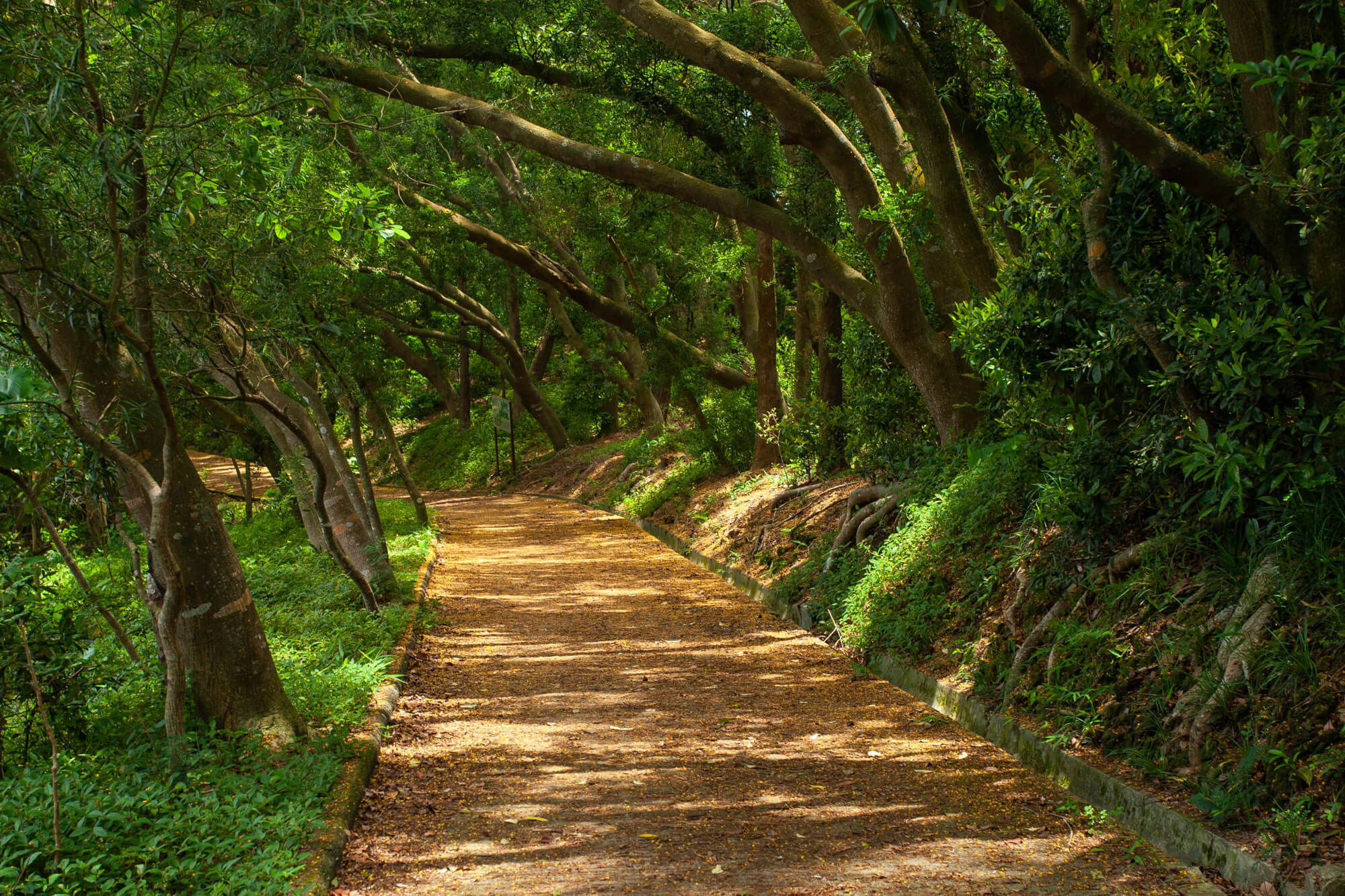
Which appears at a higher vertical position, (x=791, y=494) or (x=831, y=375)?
(x=831, y=375)

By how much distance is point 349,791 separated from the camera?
5.19m

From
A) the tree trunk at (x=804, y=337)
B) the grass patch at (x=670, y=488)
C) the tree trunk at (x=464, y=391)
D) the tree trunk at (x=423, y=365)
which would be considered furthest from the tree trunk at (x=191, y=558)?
the tree trunk at (x=464, y=391)

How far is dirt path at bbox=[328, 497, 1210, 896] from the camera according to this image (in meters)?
4.43

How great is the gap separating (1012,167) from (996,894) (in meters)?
7.80

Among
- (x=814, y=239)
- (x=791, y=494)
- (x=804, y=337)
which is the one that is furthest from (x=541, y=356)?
(x=814, y=239)

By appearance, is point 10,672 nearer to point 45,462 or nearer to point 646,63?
point 45,462

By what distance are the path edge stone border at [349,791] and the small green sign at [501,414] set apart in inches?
785

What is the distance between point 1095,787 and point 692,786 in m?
2.11

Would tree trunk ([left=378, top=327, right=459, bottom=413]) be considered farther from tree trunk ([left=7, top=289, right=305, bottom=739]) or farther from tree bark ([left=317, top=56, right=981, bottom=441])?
tree trunk ([left=7, top=289, right=305, bottom=739])

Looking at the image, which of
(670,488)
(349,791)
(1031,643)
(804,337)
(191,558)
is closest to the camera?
(349,791)

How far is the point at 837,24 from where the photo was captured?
9.63 metres

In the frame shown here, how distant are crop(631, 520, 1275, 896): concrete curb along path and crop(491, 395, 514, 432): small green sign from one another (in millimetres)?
21443

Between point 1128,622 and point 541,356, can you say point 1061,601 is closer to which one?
point 1128,622

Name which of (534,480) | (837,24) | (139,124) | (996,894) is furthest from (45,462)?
(534,480)
